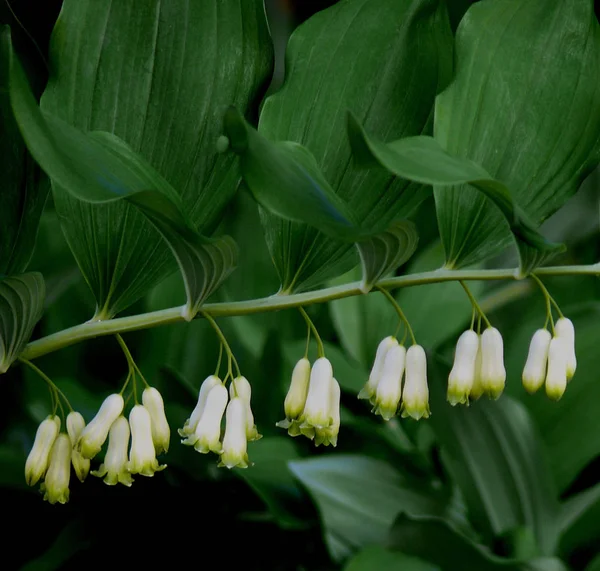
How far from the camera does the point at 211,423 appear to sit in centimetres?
77

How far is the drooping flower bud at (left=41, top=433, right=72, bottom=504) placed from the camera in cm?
76

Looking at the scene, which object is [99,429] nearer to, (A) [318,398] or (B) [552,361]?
(A) [318,398]

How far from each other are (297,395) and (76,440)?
223 mm

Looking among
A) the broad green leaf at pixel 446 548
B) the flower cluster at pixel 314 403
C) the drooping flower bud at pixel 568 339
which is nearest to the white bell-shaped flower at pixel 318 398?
the flower cluster at pixel 314 403

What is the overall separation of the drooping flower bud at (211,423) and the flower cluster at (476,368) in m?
0.23

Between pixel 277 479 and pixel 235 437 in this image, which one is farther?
pixel 277 479

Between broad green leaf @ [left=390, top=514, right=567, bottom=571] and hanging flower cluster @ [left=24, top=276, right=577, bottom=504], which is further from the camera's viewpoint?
broad green leaf @ [left=390, top=514, right=567, bottom=571]

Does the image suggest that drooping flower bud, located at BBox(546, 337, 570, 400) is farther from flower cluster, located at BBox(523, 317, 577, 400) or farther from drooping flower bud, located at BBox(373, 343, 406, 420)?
drooping flower bud, located at BBox(373, 343, 406, 420)

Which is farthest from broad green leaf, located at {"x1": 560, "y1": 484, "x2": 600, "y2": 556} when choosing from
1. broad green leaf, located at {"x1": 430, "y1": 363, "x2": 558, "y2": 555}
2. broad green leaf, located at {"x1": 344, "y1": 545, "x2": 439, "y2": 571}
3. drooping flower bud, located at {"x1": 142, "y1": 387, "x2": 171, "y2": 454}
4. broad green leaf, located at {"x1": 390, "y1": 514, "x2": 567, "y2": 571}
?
drooping flower bud, located at {"x1": 142, "y1": 387, "x2": 171, "y2": 454}

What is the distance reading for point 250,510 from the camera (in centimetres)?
139

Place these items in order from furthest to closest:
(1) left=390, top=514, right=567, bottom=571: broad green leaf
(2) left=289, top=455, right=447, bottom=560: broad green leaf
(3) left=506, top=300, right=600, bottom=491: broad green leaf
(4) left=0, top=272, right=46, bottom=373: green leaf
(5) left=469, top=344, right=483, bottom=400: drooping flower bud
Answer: (3) left=506, top=300, right=600, bottom=491: broad green leaf, (2) left=289, top=455, right=447, bottom=560: broad green leaf, (1) left=390, top=514, right=567, bottom=571: broad green leaf, (5) left=469, top=344, right=483, bottom=400: drooping flower bud, (4) left=0, top=272, right=46, bottom=373: green leaf

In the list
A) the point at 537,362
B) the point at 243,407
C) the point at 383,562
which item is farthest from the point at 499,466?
the point at 243,407

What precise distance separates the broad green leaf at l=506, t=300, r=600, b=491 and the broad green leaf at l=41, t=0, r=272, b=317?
3.06 ft

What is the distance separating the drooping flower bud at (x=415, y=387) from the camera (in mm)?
799
